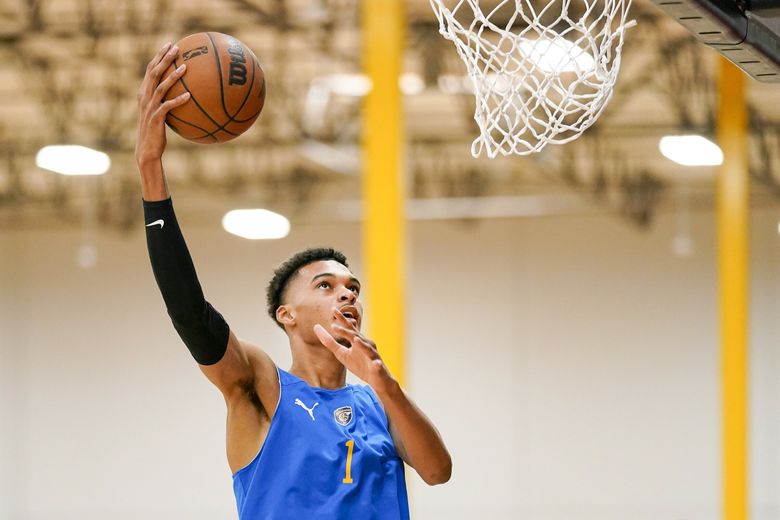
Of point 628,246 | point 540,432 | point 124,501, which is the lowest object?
point 124,501

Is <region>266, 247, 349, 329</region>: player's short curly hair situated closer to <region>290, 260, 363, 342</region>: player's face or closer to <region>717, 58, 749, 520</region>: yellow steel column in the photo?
<region>290, 260, 363, 342</region>: player's face

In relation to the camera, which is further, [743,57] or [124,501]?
[124,501]

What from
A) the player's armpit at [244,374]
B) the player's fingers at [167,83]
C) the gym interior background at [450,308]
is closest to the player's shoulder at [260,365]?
the player's armpit at [244,374]

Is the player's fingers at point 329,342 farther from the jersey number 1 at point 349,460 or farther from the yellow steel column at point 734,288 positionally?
the yellow steel column at point 734,288

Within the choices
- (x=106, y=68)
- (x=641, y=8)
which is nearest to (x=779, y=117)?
(x=641, y=8)

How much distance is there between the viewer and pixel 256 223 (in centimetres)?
1673

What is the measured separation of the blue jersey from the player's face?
7.2 inches

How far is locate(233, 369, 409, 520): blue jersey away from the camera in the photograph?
3.00 m

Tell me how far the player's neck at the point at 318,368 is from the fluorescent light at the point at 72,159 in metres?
11.1

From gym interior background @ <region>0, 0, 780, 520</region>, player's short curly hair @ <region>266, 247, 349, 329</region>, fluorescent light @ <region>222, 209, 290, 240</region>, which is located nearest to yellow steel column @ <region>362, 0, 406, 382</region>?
player's short curly hair @ <region>266, 247, 349, 329</region>

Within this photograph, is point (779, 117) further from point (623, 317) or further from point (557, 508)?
point (557, 508)

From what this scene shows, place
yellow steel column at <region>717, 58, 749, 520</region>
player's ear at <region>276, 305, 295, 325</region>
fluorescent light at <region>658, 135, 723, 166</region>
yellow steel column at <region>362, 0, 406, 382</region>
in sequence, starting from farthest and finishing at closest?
fluorescent light at <region>658, 135, 723, 166</region>
yellow steel column at <region>717, 58, 749, 520</region>
yellow steel column at <region>362, 0, 406, 382</region>
player's ear at <region>276, 305, 295, 325</region>

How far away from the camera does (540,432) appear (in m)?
16.3

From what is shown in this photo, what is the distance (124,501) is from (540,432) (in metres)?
6.03
